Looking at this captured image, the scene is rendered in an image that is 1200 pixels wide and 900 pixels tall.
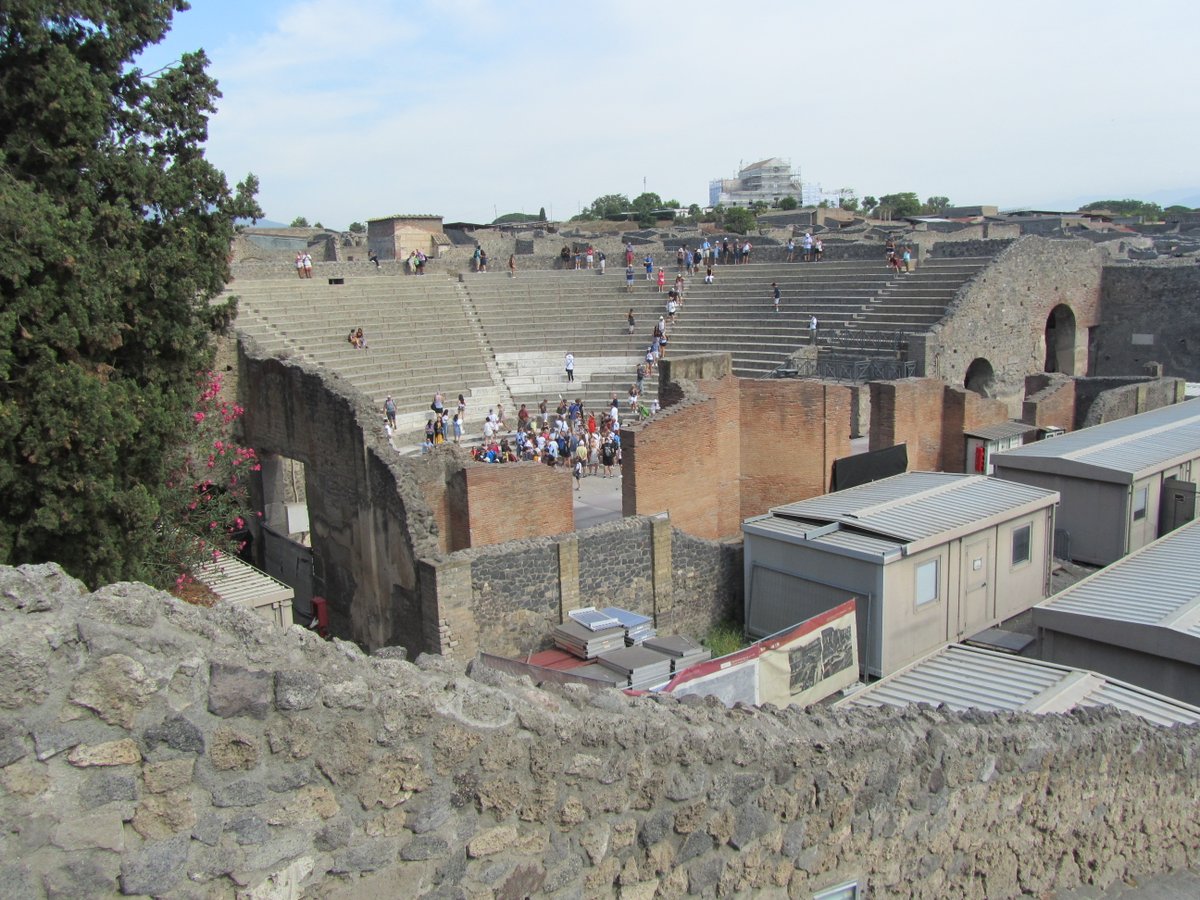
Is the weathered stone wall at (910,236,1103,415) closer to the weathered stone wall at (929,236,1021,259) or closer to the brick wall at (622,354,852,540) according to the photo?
the weathered stone wall at (929,236,1021,259)

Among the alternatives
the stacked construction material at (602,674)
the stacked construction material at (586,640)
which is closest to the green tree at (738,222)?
the stacked construction material at (586,640)

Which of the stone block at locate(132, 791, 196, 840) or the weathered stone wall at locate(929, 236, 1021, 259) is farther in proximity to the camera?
the weathered stone wall at locate(929, 236, 1021, 259)

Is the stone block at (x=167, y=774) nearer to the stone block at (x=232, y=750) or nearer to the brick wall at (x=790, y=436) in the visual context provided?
the stone block at (x=232, y=750)

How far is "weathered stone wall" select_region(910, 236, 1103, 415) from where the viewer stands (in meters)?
21.2

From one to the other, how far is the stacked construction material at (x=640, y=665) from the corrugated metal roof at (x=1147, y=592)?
3.28 metres

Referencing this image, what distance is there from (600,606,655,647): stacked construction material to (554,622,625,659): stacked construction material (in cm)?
8

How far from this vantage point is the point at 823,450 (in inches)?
583

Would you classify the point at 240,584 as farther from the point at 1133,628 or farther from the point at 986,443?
the point at 986,443

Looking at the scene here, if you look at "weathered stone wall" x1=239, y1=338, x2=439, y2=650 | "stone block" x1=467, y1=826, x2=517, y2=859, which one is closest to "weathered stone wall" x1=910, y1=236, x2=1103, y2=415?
"weathered stone wall" x1=239, y1=338, x2=439, y2=650

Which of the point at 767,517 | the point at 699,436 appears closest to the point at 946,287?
the point at 699,436

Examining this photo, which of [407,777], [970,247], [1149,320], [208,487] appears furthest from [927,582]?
[1149,320]

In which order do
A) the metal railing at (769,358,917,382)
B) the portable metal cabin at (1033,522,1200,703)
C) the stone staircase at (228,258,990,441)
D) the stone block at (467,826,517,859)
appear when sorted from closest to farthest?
the stone block at (467,826,517,859) < the portable metal cabin at (1033,522,1200,703) < the metal railing at (769,358,917,382) < the stone staircase at (228,258,990,441)

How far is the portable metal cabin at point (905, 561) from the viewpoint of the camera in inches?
Result: 391

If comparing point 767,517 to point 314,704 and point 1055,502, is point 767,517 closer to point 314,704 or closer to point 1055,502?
point 1055,502
